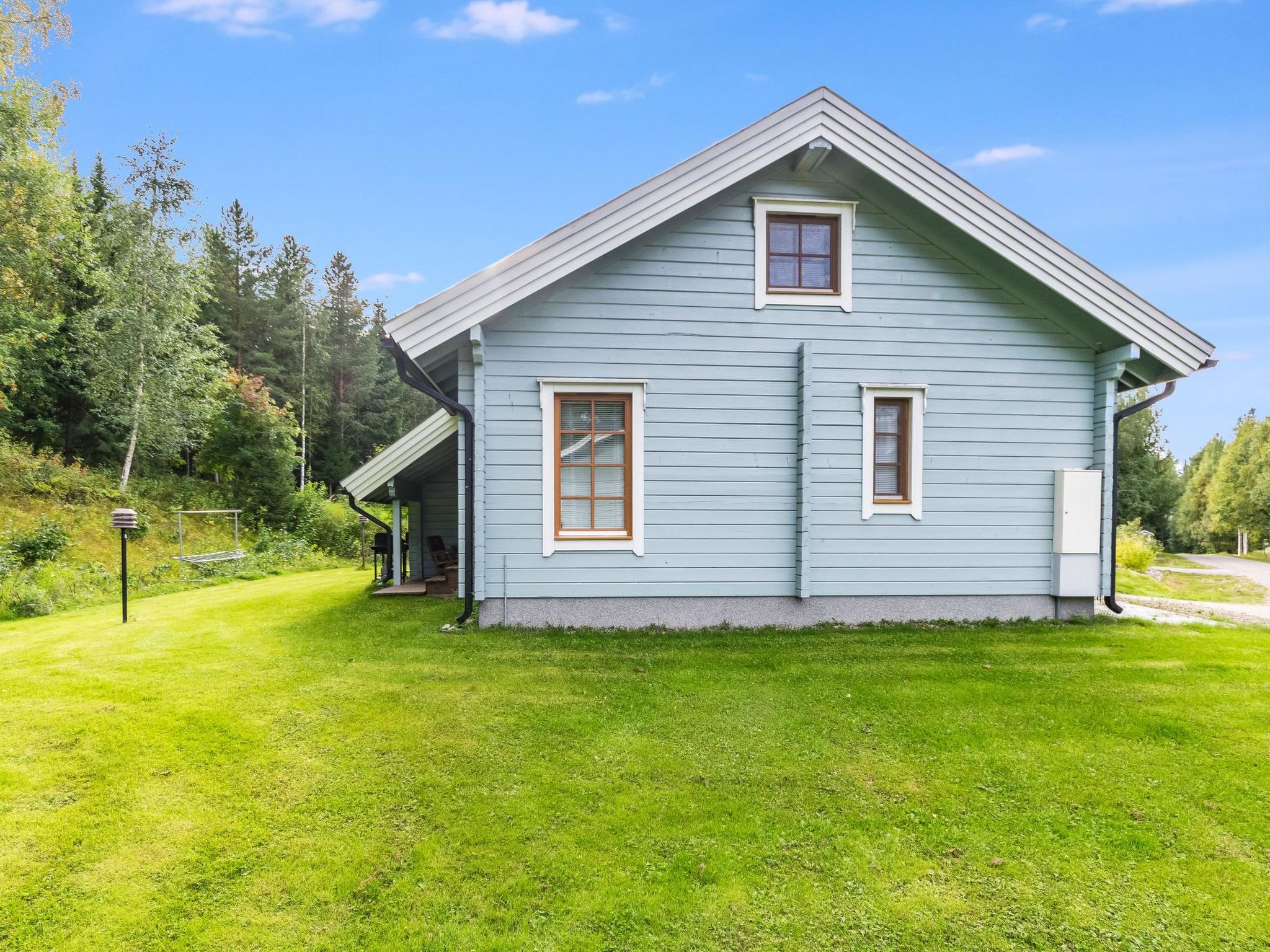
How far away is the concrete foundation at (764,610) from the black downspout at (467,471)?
27 centimetres

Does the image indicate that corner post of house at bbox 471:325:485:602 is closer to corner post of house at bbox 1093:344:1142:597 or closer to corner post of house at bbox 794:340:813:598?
corner post of house at bbox 794:340:813:598

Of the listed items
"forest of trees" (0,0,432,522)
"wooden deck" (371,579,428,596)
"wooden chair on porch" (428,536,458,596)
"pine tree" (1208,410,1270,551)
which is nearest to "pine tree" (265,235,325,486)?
"forest of trees" (0,0,432,522)

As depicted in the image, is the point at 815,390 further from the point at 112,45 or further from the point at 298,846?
the point at 112,45

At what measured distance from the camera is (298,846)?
2838 millimetres

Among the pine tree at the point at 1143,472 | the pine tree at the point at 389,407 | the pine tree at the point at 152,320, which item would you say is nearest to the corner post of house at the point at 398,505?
the pine tree at the point at 152,320

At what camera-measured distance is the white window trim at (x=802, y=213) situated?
6.70 metres

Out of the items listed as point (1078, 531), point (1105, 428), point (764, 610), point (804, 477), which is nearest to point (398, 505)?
point (764, 610)

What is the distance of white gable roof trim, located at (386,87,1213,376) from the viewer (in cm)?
607

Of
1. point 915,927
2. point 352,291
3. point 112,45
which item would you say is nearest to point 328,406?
point 352,291

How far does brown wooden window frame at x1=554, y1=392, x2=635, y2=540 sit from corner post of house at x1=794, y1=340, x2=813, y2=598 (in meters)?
1.97

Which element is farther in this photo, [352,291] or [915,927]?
[352,291]

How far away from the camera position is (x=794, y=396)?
22.1 ft

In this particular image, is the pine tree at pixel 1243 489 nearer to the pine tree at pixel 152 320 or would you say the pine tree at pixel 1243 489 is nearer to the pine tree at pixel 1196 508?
the pine tree at pixel 1196 508

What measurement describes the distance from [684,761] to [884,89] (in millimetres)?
14593
